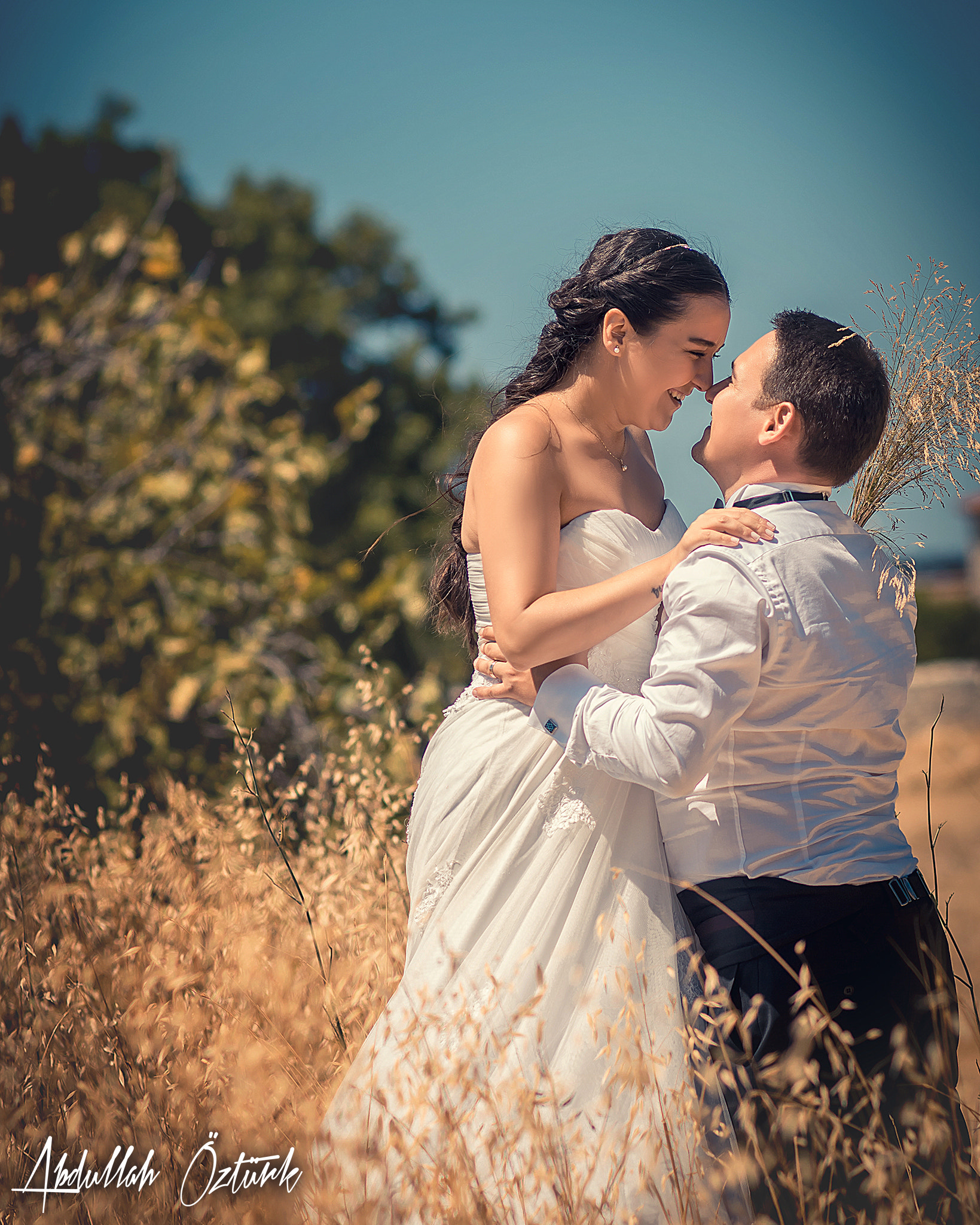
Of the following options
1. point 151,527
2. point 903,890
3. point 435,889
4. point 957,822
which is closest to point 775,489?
point 903,890

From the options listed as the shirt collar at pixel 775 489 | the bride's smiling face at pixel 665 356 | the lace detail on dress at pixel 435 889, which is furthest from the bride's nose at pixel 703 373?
the lace detail on dress at pixel 435 889

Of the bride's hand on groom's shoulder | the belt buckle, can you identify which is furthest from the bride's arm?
the belt buckle

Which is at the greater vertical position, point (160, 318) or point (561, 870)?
point (160, 318)

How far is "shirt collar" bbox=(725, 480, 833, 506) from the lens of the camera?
1.86m

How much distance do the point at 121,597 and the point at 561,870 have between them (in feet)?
10.3

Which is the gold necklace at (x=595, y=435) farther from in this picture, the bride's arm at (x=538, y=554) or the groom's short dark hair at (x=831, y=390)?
the groom's short dark hair at (x=831, y=390)

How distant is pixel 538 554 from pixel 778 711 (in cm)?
60

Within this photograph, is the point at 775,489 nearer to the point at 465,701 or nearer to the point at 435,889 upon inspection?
the point at 465,701

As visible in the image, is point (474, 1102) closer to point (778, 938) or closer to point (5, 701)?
point (778, 938)

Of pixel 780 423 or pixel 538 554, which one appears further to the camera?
pixel 538 554

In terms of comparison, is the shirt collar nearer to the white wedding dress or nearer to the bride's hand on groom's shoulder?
the bride's hand on groom's shoulder

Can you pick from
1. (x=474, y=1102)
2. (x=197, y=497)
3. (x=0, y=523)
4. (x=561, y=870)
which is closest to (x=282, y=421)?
(x=197, y=497)

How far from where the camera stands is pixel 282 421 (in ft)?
15.0

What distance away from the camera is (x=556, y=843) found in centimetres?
199
